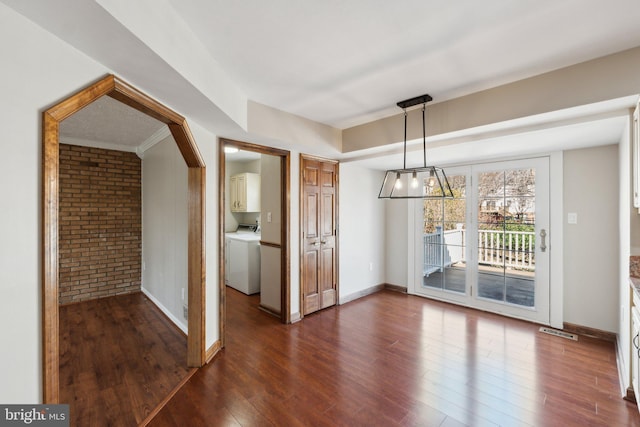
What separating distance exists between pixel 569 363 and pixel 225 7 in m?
3.90

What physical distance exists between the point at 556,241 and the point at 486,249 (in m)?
0.79

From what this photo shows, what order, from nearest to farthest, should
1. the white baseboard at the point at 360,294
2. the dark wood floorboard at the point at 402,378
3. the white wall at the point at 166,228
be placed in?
the dark wood floorboard at the point at 402,378, the white wall at the point at 166,228, the white baseboard at the point at 360,294

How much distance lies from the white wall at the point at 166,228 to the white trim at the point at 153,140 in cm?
6

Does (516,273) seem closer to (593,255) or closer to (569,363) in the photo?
(593,255)

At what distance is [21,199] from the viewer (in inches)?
43.0

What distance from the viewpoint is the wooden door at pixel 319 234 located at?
3842mm

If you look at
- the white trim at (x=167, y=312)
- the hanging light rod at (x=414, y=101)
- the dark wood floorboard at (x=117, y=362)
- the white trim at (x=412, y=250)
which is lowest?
the dark wood floorboard at (x=117, y=362)

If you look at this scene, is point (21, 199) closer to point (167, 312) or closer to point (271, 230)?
point (271, 230)

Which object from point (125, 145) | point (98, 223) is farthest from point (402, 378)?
point (125, 145)

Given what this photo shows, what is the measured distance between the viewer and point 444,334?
3.29m

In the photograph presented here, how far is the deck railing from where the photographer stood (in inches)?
147

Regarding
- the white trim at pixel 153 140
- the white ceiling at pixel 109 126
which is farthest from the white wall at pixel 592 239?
the white ceiling at pixel 109 126

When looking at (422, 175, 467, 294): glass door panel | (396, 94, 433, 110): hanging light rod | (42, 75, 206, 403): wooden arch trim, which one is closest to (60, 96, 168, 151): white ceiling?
(42, 75, 206, 403): wooden arch trim

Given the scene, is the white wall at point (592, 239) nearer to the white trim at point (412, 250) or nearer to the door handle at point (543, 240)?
A: the door handle at point (543, 240)
